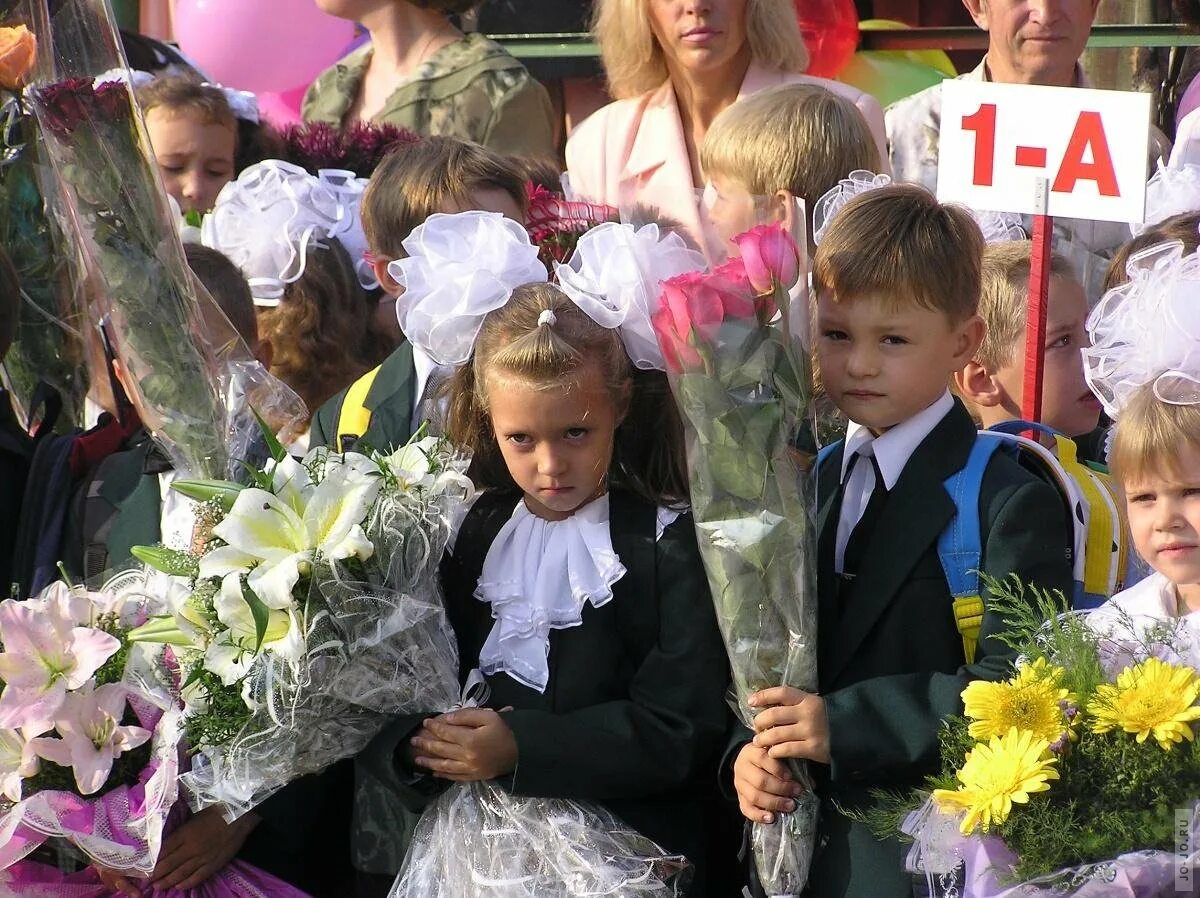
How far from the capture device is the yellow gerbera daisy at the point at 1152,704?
7.39 feet

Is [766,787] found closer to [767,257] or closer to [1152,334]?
[767,257]

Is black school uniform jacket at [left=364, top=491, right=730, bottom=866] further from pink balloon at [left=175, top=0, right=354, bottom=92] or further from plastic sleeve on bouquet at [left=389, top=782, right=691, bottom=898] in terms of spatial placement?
pink balloon at [left=175, top=0, right=354, bottom=92]

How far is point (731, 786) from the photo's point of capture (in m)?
2.82

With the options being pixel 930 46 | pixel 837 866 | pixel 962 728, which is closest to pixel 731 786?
pixel 837 866

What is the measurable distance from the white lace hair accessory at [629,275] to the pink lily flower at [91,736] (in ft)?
3.47

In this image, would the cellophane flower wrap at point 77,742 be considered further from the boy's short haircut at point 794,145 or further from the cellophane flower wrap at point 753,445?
the boy's short haircut at point 794,145

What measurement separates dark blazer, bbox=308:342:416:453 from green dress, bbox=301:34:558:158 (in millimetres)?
1740

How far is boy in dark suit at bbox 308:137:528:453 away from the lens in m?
3.33

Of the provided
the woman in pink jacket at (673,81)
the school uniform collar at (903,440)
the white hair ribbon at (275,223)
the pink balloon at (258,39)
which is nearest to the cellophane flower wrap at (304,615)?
the school uniform collar at (903,440)

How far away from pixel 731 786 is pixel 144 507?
139cm

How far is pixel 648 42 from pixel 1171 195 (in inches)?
59.6

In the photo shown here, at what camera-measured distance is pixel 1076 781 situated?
2.32 meters

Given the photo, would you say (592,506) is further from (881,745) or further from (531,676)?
(881,745)

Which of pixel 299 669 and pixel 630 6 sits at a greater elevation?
pixel 630 6
